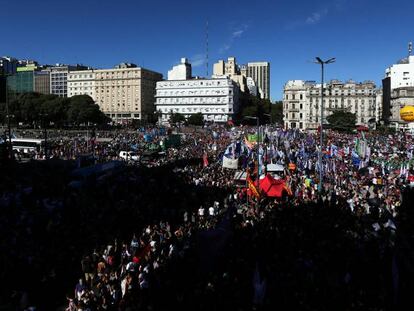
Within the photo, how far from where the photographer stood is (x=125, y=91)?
125688mm

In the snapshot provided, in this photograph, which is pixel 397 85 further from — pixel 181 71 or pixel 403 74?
pixel 181 71

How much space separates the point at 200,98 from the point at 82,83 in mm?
37954

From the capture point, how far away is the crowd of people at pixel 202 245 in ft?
30.3

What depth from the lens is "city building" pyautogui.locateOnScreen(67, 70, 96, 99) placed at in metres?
130

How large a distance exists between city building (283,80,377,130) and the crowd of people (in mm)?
91919

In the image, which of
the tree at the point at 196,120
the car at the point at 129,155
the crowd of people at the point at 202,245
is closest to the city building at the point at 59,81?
the tree at the point at 196,120

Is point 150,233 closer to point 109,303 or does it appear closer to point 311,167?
point 109,303

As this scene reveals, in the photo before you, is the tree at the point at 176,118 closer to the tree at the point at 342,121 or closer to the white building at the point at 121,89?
the white building at the point at 121,89

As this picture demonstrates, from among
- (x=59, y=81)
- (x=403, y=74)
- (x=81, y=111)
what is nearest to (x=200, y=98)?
(x=81, y=111)

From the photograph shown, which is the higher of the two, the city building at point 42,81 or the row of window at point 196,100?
the city building at point 42,81

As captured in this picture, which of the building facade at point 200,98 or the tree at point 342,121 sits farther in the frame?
the building facade at point 200,98

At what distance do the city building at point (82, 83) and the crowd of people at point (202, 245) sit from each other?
113 metres

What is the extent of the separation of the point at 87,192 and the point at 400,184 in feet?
51.0

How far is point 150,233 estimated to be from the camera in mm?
13508
